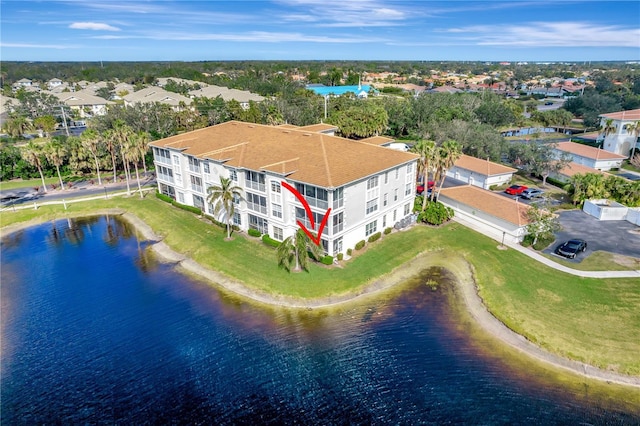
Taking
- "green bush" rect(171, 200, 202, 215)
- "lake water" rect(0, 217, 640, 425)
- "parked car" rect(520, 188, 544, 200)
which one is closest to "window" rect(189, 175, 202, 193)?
"green bush" rect(171, 200, 202, 215)

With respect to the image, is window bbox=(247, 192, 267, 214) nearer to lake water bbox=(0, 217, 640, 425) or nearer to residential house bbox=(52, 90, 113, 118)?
lake water bbox=(0, 217, 640, 425)

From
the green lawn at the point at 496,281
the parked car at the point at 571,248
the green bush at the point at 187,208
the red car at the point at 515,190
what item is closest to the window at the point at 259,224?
the green lawn at the point at 496,281

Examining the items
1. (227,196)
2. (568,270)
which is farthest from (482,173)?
(227,196)

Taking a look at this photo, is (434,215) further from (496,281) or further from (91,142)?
(91,142)

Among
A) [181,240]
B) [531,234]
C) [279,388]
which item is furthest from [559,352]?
[181,240]

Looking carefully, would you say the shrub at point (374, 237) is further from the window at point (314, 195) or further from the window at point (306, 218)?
the window at point (314, 195)
